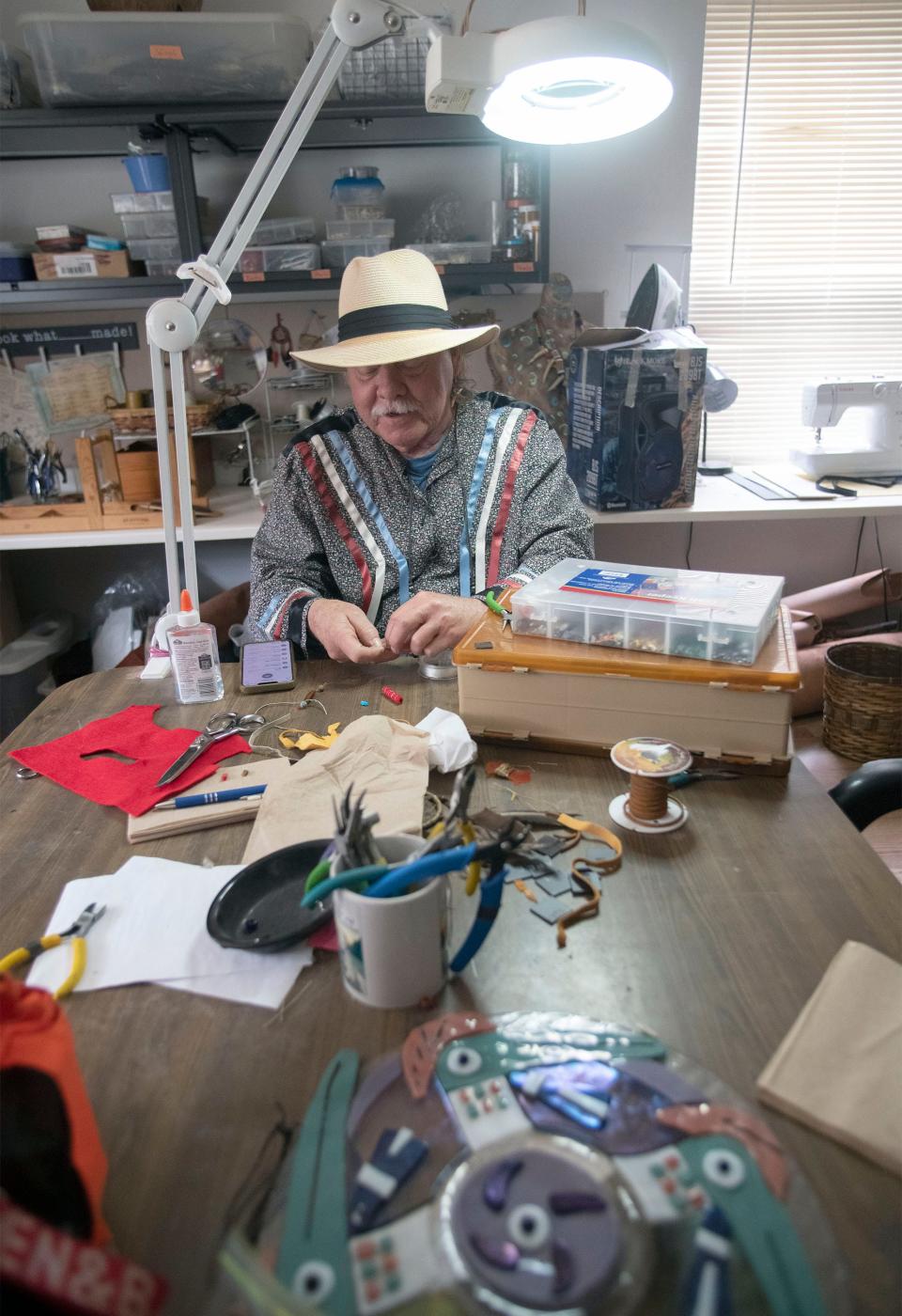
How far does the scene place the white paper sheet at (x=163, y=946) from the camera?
67 cm

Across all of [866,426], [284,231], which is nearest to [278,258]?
[284,231]

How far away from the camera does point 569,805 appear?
89cm

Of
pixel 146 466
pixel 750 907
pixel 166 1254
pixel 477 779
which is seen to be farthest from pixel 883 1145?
pixel 146 466

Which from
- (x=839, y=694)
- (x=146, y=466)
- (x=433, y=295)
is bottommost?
(x=839, y=694)

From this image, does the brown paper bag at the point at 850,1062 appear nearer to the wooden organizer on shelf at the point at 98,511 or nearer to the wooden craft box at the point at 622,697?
the wooden craft box at the point at 622,697

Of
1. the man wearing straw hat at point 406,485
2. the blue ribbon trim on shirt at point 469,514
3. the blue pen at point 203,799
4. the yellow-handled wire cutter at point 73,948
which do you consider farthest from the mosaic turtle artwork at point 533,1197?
the blue ribbon trim on shirt at point 469,514

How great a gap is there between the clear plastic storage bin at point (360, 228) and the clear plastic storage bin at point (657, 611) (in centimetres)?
167

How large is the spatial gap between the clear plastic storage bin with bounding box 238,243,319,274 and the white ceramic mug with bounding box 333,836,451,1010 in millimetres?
2099

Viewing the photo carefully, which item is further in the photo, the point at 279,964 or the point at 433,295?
the point at 433,295

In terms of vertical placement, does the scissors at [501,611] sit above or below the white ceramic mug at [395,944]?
above

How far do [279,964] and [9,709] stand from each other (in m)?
2.11

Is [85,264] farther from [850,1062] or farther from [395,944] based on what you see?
[850,1062]

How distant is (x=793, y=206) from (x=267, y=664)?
8.24 feet

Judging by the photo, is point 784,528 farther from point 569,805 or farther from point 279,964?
point 279,964
